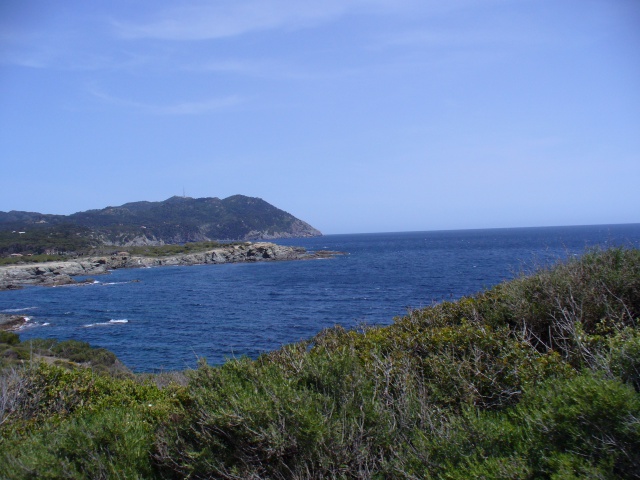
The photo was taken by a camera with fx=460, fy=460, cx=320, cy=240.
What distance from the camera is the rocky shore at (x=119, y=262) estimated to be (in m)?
67.5

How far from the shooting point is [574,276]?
352 inches

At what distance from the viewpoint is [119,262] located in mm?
90125

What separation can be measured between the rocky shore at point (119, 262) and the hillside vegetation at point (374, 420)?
66811 millimetres

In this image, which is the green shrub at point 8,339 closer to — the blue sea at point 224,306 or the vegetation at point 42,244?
the blue sea at point 224,306

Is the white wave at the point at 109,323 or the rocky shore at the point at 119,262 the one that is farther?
the rocky shore at the point at 119,262

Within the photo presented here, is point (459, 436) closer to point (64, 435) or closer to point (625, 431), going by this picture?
point (625, 431)

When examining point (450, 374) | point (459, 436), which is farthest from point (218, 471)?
point (450, 374)

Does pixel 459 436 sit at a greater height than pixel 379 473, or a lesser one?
greater

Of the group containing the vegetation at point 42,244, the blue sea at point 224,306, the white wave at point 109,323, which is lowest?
the white wave at point 109,323

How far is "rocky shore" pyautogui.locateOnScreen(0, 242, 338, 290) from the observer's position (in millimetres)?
67500

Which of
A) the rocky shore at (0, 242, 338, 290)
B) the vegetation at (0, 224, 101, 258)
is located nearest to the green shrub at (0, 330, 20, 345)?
the rocky shore at (0, 242, 338, 290)

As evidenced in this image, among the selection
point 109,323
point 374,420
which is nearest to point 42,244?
point 109,323

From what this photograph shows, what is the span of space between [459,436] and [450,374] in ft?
5.80

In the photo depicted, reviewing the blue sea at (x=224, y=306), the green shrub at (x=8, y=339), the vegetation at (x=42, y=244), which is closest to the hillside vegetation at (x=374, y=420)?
the blue sea at (x=224, y=306)
